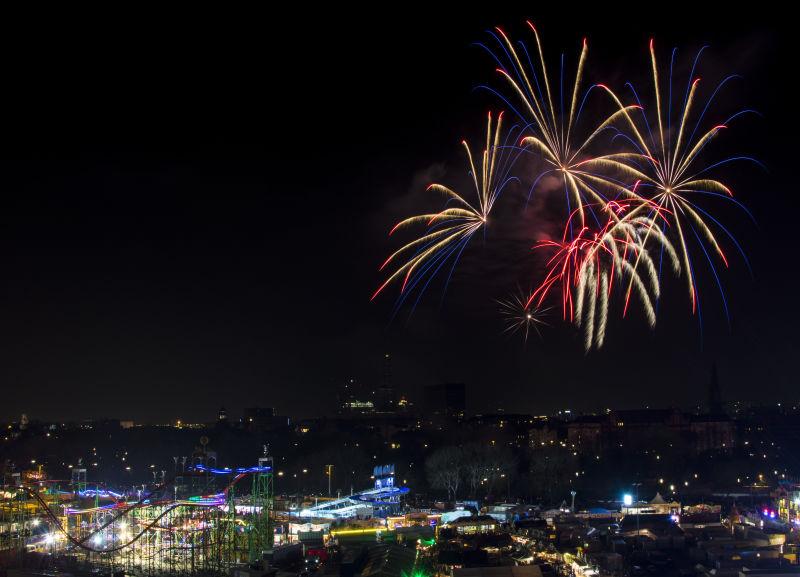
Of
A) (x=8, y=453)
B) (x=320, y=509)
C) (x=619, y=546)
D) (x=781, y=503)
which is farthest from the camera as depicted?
(x=8, y=453)

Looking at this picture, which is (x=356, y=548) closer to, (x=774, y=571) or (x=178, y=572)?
(x=178, y=572)

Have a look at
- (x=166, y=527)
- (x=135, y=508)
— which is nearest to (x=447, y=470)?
(x=135, y=508)

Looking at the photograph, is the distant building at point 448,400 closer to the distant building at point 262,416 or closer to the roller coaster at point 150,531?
the distant building at point 262,416

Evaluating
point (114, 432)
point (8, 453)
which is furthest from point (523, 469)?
point (114, 432)

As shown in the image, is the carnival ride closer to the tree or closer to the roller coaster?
the roller coaster

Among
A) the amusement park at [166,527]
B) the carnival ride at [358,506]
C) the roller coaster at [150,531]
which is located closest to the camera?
the amusement park at [166,527]

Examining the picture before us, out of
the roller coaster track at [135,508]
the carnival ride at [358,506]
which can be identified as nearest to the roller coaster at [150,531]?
the roller coaster track at [135,508]

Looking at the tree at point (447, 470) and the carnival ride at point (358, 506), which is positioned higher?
the tree at point (447, 470)

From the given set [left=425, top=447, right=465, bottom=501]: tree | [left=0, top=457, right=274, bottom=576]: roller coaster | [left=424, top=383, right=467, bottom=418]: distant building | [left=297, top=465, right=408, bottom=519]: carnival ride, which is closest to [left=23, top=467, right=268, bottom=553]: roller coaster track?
[left=0, top=457, right=274, bottom=576]: roller coaster
